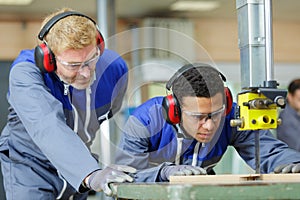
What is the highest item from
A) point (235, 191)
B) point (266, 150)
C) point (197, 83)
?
point (197, 83)

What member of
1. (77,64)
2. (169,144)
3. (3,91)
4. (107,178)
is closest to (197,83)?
(169,144)

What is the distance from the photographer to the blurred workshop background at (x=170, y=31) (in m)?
7.70

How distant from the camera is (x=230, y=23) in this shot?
8.96m

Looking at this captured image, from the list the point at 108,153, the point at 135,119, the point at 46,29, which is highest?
the point at 46,29

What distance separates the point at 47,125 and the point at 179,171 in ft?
1.53

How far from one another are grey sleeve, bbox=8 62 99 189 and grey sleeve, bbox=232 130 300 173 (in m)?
0.72

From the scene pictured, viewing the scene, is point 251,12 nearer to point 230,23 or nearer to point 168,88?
point 168,88

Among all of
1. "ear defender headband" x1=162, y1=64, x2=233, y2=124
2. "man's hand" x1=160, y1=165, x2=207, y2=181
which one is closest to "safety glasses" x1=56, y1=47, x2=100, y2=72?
"ear defender headband" x1=162, y1=64, x2=233, y2=124

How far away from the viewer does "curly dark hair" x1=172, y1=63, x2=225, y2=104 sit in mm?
2535

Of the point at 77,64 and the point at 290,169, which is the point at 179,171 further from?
the point at 77,64

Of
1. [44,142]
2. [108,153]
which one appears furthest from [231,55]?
[44,142]

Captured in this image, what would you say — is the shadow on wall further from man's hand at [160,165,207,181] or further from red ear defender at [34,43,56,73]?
man's hand at [160,165,207,181]

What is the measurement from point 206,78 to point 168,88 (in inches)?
5.8

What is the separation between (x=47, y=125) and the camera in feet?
7.05
